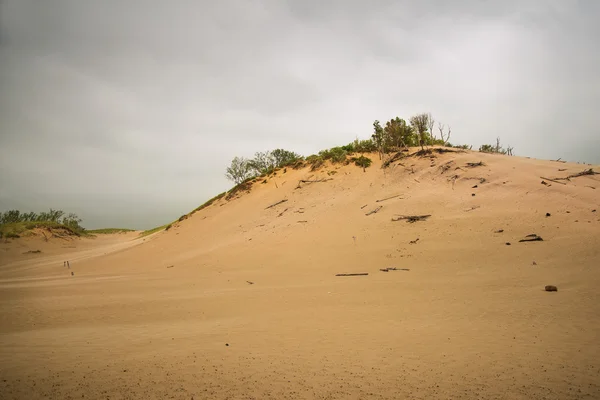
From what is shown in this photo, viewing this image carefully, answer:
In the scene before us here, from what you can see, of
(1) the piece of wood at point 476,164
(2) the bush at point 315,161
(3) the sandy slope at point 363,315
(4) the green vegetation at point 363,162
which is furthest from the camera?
(2) the bush at point 315,161

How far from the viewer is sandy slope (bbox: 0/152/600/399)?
3168 millimetres

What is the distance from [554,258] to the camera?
25.6 feet

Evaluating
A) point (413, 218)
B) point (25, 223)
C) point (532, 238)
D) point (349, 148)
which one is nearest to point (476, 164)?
point (413, 218)

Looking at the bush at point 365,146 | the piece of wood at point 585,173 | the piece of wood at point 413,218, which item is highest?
the bush at point 365,146

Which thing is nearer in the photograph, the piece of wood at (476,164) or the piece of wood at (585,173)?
the piece of wood at (585,173)

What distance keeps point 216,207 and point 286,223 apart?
12.0m

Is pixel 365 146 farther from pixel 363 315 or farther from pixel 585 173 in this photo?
pixel 363 315

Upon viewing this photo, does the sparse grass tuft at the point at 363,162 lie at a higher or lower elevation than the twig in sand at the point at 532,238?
higher

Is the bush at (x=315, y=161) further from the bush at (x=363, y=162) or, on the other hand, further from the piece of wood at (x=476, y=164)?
the piece of wood at (x=476, y=164)

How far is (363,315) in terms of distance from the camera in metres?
5.41

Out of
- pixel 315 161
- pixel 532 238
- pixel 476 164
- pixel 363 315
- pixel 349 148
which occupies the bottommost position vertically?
pixel 363 315

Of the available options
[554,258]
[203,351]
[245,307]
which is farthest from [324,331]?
[554,258]

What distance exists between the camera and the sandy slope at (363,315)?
125 inches

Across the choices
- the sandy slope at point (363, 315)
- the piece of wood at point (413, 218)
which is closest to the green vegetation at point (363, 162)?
the sandy slope at point (363, 315)
